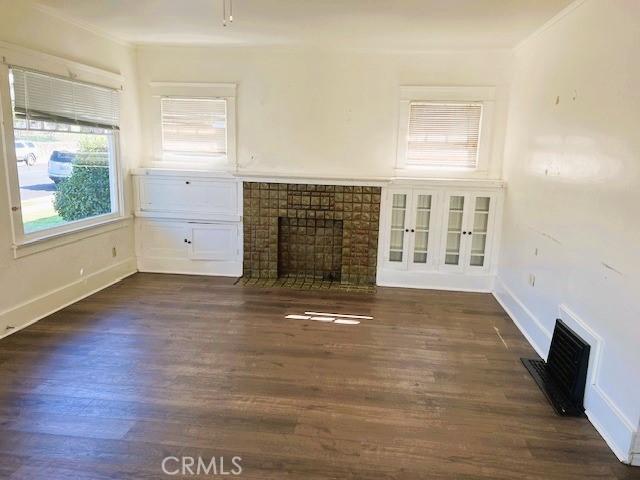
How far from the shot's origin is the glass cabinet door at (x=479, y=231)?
4873 mm

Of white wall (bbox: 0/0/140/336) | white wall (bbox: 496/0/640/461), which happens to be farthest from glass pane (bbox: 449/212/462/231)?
white wall (bbox: 0/0/140/336)

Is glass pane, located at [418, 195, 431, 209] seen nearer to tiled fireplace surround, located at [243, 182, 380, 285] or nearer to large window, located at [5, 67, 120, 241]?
A: tiled fireplace surround, located at [243, 182, 380, 285]

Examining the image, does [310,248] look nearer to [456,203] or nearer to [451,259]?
[451,259]

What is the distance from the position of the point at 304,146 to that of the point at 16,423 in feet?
12.2

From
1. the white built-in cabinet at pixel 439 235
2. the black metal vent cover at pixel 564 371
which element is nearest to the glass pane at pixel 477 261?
the white built-in cabinet at pixel 439 235

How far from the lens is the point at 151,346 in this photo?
3418 mm

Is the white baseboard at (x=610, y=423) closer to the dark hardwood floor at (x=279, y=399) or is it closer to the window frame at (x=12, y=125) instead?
the dark hardwood floor at (x=279, y=399)

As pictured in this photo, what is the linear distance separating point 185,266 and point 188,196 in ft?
2.78

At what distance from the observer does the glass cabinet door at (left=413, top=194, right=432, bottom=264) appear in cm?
495

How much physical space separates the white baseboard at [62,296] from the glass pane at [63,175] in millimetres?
597

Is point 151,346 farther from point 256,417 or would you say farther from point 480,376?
point 480,376

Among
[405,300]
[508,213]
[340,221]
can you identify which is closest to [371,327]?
[405,300]

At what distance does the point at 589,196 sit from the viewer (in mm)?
2812

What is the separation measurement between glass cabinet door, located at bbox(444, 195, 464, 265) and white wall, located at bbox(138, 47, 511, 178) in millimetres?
573
